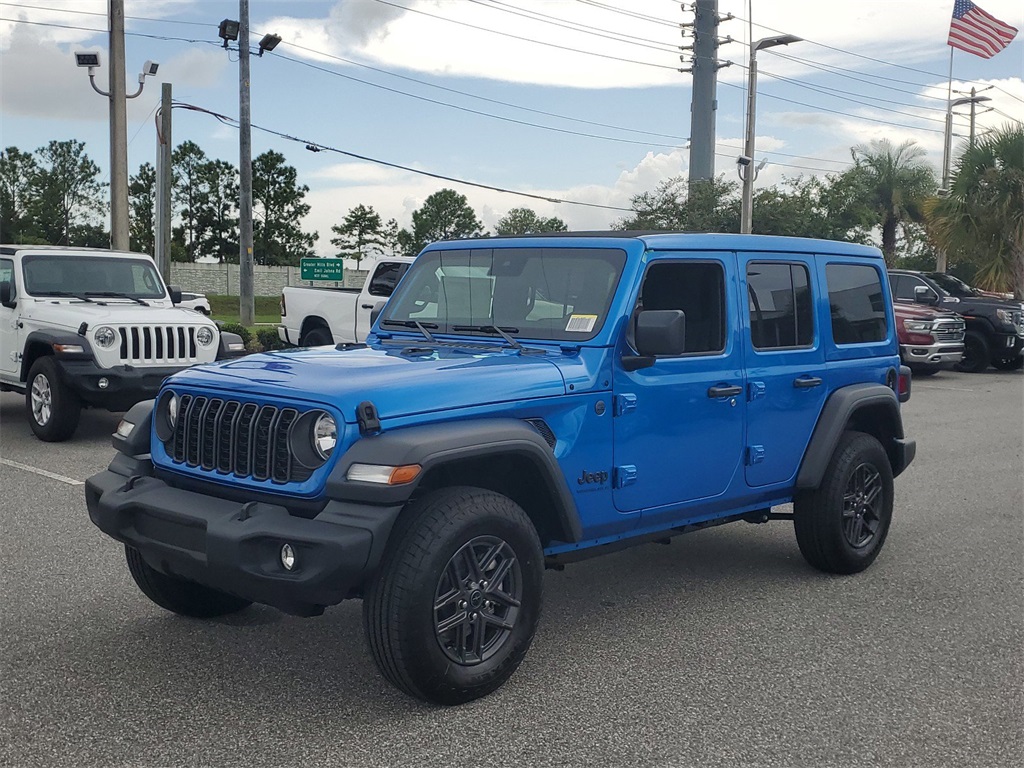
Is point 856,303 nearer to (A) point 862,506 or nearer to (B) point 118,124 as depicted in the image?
(A) point 862,506

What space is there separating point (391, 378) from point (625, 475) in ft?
3.88

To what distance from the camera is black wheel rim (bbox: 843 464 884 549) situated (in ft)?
19.6

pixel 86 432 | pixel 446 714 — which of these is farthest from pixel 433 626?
pixel 86 432

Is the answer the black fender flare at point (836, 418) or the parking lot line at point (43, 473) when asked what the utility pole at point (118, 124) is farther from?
the black fender flare at point (836, 418)

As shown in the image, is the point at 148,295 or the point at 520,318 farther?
the point at 148,295

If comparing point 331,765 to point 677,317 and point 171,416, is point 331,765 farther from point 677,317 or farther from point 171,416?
point 677,317

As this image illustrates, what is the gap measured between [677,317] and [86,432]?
321 inches

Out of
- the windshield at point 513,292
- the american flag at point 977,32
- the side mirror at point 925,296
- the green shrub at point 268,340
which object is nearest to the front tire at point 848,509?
the windshield at point 513,292

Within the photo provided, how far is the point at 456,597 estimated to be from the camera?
4.02 m

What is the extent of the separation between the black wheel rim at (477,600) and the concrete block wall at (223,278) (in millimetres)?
51170

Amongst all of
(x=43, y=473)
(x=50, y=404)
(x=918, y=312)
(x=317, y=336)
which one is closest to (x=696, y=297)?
(x=43, y=473)

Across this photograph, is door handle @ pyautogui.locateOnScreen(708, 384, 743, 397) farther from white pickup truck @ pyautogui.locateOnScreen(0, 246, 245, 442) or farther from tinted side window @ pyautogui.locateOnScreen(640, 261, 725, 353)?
white pickup truck @ pyautogui.locateOnScreen(0, 246, 245, 442)

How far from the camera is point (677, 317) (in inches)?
177

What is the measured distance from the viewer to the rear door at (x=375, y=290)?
15.2 meters
